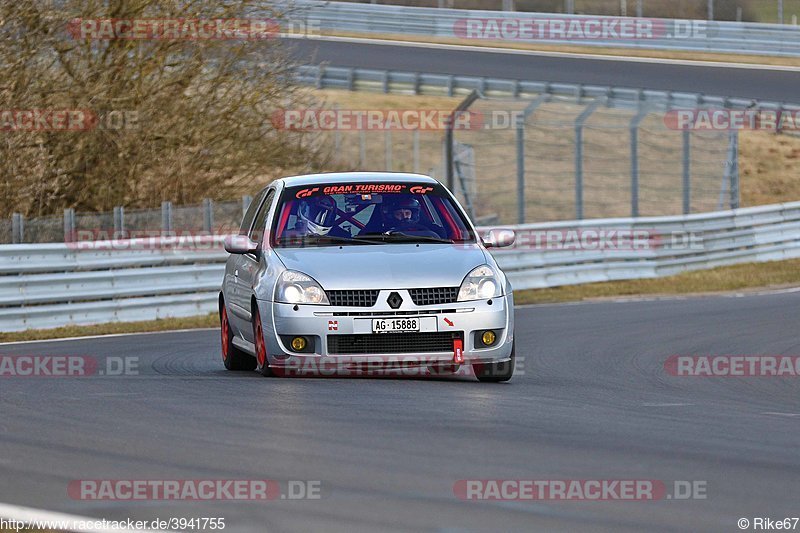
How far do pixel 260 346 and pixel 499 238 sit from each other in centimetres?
185

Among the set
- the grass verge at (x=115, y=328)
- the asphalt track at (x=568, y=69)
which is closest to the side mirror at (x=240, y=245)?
the grass verge at (x=115, y=328)

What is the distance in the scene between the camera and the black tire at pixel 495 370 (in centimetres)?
1024

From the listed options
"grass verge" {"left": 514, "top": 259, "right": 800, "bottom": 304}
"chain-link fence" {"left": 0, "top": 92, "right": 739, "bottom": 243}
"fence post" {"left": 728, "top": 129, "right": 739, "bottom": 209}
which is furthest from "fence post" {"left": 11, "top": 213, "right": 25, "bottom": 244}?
"fence post" {"left": 728, "top": 129, "right": 739, "bottom": 209}

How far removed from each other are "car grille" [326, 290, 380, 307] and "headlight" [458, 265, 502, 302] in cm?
59

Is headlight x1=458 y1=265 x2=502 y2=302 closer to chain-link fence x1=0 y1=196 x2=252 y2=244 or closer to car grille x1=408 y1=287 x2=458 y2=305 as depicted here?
car grille x1=408 y1=287 x2=458 y2=305

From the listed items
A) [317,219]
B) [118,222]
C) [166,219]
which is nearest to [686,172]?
[166,219]

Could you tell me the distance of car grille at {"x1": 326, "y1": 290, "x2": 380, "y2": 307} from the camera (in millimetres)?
9727

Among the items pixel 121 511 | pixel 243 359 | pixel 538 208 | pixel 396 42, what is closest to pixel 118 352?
pixel 243 359

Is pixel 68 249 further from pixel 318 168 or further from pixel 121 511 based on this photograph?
pixel 121 511

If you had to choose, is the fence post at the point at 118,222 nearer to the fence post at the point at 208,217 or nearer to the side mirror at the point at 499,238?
the fence post at the point at 208,217

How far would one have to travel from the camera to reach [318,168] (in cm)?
2561

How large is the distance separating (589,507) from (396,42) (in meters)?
39.3

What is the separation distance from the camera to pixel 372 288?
972 cm

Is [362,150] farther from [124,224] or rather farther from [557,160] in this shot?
[124,224]
